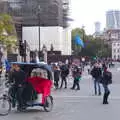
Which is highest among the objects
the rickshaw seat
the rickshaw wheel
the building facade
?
the building facade

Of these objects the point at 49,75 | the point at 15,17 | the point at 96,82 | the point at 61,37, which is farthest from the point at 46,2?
the point at 49,75

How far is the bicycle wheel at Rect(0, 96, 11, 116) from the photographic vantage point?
53.2ft

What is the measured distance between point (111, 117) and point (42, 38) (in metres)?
112

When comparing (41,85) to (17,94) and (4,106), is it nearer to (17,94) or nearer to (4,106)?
(17,94)

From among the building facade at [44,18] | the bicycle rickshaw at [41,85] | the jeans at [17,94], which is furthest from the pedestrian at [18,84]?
the building facade at [44,18]

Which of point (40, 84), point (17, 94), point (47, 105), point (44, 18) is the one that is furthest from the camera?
point (44, 18)

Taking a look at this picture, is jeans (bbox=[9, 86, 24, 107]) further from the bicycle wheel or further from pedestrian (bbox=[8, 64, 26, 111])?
the bicycle wheel

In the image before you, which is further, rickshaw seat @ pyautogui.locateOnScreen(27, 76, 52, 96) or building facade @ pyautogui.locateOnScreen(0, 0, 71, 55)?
building facade @ pyautogui.locateOnScreen(0, 0, 71, 55)

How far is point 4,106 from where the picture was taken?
16344 mm

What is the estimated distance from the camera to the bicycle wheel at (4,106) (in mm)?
16219

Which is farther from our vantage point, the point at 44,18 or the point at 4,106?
the point at 44,18

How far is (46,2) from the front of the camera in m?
116

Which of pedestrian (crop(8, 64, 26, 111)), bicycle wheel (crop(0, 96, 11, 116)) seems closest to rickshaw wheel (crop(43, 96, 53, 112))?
pedestrian (crop(8, 64, 26, 111))

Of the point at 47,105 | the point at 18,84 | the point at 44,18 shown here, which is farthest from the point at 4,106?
the point at 44,18
